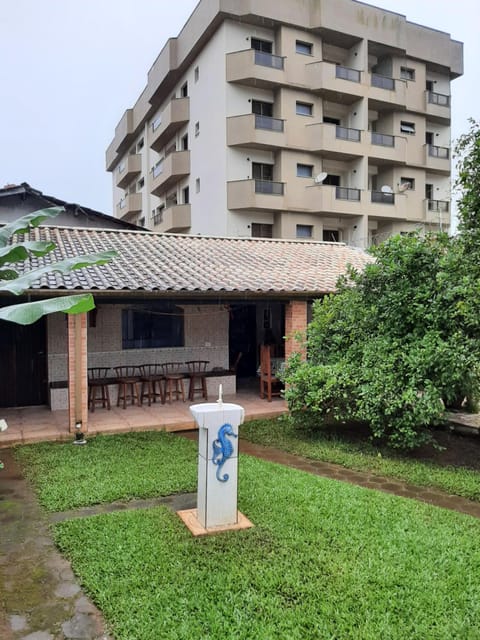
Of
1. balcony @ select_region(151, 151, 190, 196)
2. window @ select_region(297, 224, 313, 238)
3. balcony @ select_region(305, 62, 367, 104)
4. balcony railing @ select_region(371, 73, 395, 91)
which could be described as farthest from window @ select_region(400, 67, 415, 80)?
balcony @ select_region(151, 151, 190, 196)

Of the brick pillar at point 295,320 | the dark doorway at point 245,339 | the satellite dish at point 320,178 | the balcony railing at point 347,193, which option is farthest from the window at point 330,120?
the brick pillar at point 295,320

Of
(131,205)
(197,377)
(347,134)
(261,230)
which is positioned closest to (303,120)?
(347,134)

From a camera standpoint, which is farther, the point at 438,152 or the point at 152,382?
the point at 438,152

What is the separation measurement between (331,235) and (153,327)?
18035 mm

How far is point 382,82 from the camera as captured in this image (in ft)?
91.2

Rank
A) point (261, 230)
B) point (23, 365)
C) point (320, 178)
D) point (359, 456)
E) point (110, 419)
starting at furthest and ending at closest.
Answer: point (261, 230)
point (320, 178)
point (23, 365)
point (110, 419)
point (359, 456)

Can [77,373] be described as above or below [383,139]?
below

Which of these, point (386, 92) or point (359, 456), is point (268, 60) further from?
point (359, 456)

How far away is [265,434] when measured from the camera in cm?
907

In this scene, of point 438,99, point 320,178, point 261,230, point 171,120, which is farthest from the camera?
point 438,99

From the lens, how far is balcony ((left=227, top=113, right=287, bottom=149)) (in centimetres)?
2422

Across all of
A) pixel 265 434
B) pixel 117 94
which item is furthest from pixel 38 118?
pixel 265 434

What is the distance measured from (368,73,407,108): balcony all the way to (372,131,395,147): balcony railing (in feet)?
5.88

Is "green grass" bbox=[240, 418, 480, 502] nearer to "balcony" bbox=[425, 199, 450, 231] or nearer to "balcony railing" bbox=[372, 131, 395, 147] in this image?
"balcony railing" bbox=[372, 131, 395, 147]
